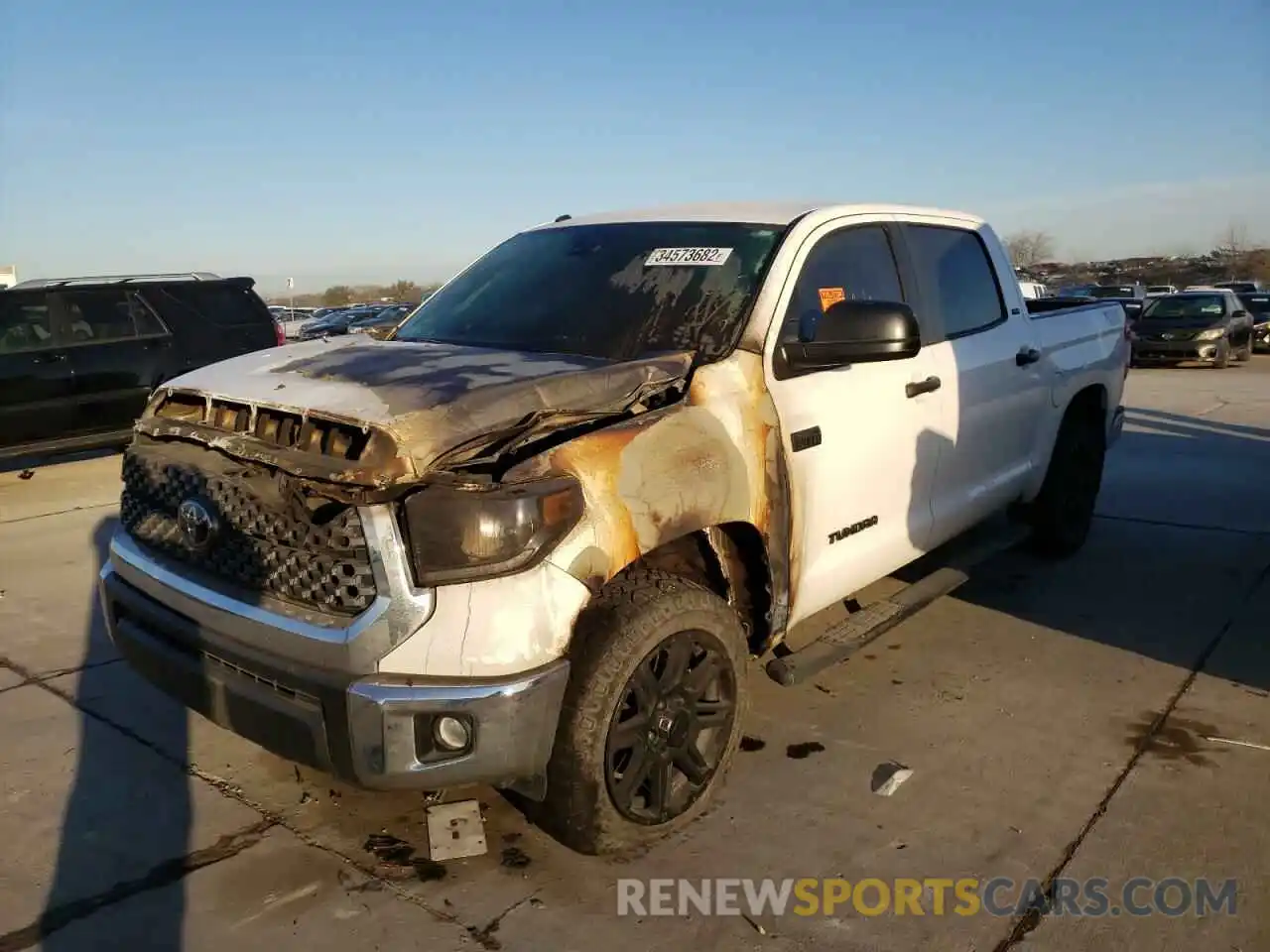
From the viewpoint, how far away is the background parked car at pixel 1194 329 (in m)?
19.5

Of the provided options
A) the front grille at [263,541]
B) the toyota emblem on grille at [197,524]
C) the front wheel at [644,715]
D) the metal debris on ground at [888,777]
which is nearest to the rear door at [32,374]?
the front grille at [263,541]

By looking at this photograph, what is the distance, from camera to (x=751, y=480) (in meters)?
3.20

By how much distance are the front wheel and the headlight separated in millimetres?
344

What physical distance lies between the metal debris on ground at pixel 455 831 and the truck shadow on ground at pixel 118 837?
2.36 ft

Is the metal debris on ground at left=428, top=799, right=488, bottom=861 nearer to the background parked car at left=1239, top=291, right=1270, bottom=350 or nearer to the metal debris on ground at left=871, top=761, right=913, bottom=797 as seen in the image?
the metal debris on ground at left=871, top=761, right=913, bottom=797

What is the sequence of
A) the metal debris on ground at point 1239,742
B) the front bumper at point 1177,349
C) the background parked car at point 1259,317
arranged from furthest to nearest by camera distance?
the background parked car at point 1259,317 < the front bumper at point 1177,349 < the metal debris on ground at point 1239,742

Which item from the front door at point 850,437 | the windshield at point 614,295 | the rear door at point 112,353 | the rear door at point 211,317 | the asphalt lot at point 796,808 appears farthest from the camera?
the rear door at point 211,317

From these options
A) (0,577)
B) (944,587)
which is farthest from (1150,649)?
(0,577)

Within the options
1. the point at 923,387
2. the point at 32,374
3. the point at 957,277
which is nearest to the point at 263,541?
the point at 923,387

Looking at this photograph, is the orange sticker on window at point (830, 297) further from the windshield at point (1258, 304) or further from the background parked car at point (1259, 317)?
the windshield at point (1258, 304)

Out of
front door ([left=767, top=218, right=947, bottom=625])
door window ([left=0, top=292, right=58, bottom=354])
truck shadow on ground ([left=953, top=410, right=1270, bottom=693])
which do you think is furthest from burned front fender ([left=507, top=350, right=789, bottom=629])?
door window ([left=0, top=292, right=58, bottom=354])

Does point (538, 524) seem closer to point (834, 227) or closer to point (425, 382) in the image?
point (425, 382)

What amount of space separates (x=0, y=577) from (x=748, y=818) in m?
4.94

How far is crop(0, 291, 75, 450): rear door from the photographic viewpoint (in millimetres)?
8812
